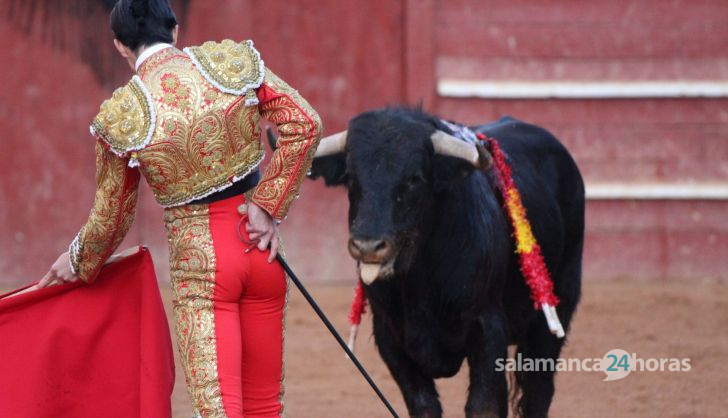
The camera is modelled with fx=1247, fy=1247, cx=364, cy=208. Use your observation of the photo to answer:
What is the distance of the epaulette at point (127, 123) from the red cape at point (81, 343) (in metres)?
0.56

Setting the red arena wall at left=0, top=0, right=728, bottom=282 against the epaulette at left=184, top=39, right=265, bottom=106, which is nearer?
the epaulette at left=184, top=39, right=265, bottom=106

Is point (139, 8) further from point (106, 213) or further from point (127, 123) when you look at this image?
point (106, 213)

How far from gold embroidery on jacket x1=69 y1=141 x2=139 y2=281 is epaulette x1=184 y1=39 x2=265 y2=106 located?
0.34 metres

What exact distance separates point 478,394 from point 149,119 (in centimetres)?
151

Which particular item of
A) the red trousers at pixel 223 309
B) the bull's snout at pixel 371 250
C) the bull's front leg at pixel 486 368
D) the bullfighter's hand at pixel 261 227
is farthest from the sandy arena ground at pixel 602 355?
the bullfighter's hand at pixel 261 227

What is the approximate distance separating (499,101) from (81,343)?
583cm

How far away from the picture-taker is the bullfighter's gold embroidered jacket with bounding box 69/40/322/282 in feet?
10.9

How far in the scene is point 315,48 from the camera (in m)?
9.09

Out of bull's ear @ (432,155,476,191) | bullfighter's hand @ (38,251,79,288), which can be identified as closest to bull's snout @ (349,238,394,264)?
bull's ear @ (432,155,476,191)

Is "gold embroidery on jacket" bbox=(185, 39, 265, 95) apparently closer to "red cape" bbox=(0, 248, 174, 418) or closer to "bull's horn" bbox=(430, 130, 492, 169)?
"red cape" bbox=(0, 248, 174, 418)

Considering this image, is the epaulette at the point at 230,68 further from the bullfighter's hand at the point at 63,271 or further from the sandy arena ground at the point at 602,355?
the sandy arena ground at the point at 602,355

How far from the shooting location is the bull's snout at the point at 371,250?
3654 millimetres

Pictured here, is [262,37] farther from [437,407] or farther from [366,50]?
[437,407]

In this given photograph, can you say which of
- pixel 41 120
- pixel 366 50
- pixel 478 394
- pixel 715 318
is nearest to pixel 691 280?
pixel 715 318
